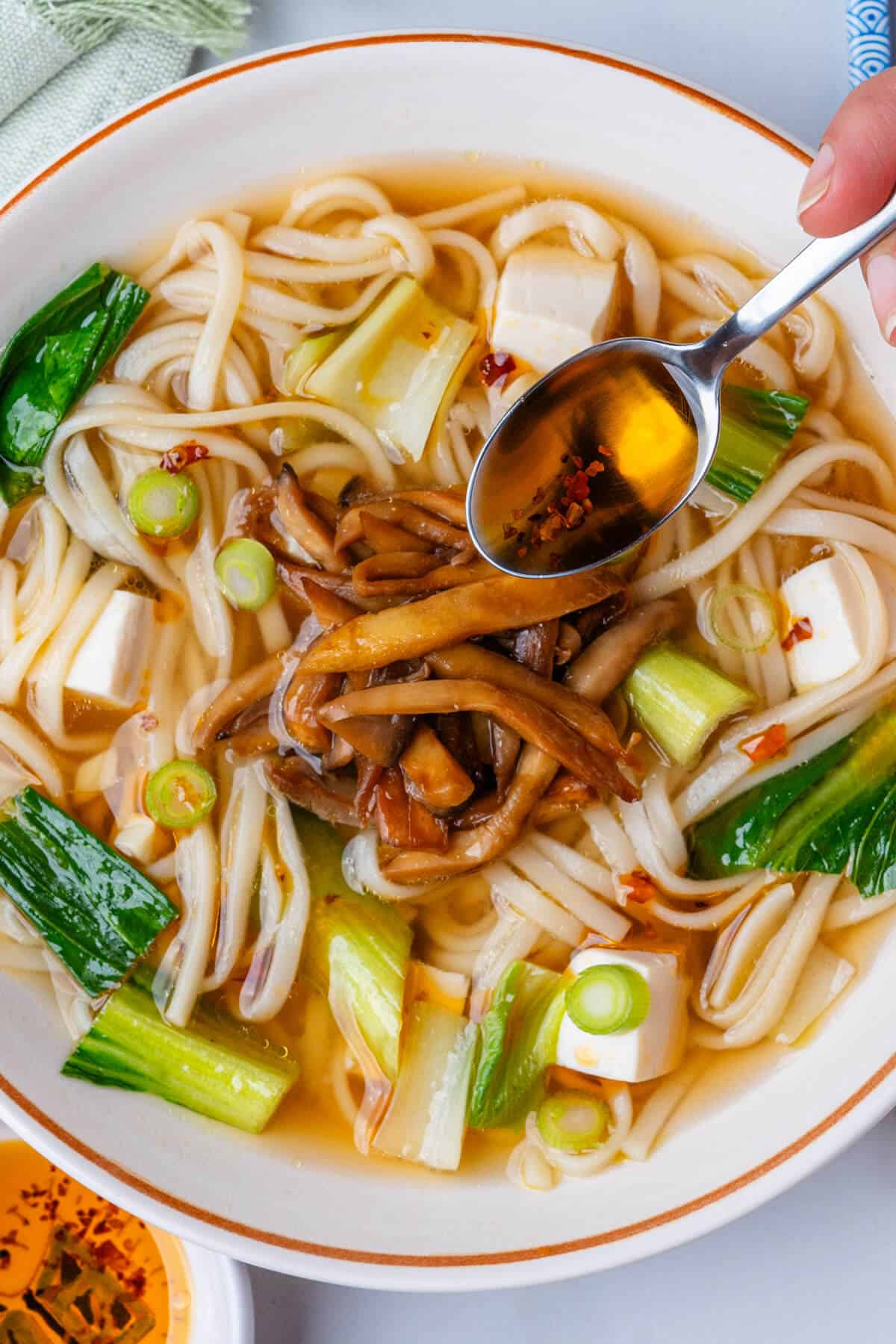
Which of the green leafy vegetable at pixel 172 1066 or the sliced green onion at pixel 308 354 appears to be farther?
the sliced green onion at pixel 308 354

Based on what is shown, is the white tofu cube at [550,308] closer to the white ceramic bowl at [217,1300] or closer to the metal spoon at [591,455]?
the metal spoon at [591,455]

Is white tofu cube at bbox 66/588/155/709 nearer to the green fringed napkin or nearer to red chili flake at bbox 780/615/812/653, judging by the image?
the green fringed napkin

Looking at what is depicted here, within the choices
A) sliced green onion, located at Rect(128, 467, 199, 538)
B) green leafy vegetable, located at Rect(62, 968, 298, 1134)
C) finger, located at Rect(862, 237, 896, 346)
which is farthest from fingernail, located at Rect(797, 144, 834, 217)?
green leafy vegetable, located at Rect(62, 968, 298, 1134)

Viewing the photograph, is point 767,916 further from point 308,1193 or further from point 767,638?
point 308,1193

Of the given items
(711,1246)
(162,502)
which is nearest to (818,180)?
(162,502)

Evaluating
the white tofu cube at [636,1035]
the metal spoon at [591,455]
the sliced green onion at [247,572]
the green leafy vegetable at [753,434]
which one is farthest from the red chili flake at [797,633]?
the sliced green onion at [247,572]

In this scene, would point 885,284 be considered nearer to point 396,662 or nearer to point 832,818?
point 832,818

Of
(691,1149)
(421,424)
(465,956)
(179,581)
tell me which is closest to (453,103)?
(421,424)
